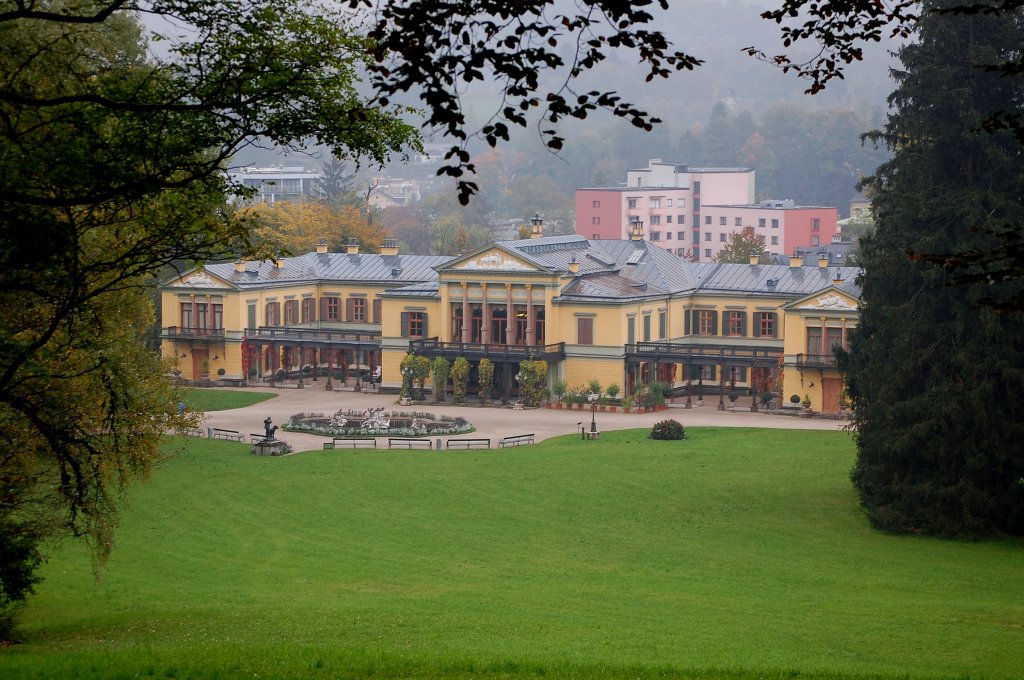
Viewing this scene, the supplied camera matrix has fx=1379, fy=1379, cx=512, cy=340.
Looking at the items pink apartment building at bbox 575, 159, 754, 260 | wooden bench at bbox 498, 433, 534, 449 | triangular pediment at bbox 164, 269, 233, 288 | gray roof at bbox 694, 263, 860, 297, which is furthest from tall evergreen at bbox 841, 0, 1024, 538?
pink apartment building at bbox 575, 159, 754, 260

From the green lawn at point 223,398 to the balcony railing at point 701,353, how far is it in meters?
16.3

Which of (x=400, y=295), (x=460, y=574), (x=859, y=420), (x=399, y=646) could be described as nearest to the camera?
(x=399, y=646)

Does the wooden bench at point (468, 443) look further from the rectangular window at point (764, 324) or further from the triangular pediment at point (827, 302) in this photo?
the rectangular window at point (764, 324)

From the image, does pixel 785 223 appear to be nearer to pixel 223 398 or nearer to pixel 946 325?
pixel 223 398

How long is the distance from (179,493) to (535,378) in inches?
878

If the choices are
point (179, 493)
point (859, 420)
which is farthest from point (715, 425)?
point (179, 493)

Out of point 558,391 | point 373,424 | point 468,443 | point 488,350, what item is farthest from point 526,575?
point 488,350

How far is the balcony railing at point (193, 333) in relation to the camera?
2533 inches

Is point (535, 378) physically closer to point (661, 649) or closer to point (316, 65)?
point (661, 649)

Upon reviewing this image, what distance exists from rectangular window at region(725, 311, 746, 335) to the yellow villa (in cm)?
7

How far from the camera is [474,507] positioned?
37125 millimetres

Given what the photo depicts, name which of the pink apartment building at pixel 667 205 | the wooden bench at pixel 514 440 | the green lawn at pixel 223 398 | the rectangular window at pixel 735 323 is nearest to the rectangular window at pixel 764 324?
the rectangular window at pixel 735 323

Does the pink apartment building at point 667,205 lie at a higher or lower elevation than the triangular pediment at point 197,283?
higher

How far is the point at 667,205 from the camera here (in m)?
126
